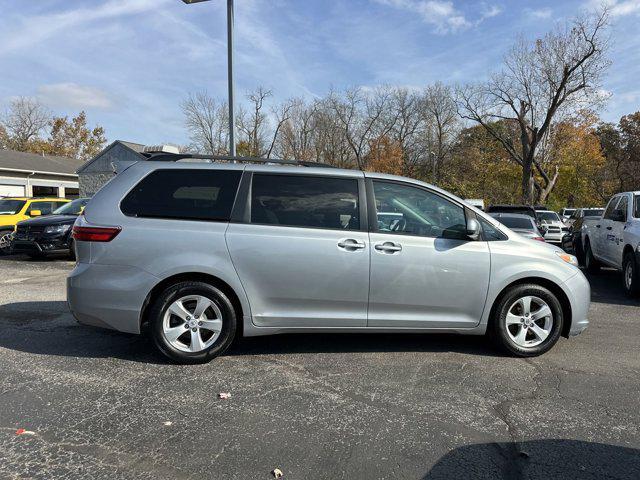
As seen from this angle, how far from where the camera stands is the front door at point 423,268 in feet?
14.4

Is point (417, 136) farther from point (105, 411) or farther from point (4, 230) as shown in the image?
point (105, 411)

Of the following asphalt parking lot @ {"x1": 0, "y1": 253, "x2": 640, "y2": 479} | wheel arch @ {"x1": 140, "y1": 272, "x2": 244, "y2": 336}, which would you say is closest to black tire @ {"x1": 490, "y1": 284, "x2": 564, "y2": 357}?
asphalt parking lot @ {"x1": 0, "y1": 253, "x2": 640, "y2": 479}

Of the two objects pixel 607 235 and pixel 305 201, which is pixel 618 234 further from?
pixel 305 201

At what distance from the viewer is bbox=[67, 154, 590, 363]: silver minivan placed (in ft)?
14.0

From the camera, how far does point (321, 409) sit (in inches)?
138

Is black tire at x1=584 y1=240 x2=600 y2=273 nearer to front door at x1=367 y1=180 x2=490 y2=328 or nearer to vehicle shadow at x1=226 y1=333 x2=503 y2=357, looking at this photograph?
vehicle shadow at x1=226 y1=333 x2=503 y2=357

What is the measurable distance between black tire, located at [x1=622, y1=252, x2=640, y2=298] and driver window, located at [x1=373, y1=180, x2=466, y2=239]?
487 cm

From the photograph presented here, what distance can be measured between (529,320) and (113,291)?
13.0 ft

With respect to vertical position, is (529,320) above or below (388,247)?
below

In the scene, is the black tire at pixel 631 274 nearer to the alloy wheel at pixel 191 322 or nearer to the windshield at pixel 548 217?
the alloy wheel at pixel 191 322

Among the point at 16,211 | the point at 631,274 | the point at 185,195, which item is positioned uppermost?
the point at 185,195

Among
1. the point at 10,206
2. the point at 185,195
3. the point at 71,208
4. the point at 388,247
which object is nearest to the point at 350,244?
the point at 388,247

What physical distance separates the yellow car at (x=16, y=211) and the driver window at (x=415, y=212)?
12.8 meters

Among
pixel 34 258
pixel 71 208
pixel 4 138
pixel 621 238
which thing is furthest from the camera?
pixel 4 138
